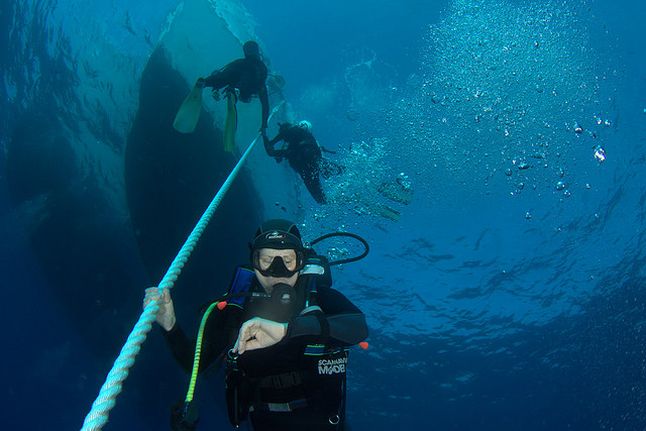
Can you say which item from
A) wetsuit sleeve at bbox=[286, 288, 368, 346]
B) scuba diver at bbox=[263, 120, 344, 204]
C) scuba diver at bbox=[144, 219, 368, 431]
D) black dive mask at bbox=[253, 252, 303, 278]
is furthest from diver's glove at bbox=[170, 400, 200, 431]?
scuba diver at bbox=[263, 120, 344, 204]

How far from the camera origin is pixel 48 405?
21.5m

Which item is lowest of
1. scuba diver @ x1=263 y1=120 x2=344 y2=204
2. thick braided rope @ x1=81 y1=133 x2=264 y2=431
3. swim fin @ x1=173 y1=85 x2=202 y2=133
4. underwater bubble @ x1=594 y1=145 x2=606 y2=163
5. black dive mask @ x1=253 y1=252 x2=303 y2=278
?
thick braided rope @ x1=81 y1=133 x2=264 y2=431

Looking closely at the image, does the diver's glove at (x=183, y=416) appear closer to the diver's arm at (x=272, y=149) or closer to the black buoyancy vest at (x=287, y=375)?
the black buoyancy vest at (x=287, y=375)

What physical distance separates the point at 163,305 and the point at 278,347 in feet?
3.57

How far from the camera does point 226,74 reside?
901 cm

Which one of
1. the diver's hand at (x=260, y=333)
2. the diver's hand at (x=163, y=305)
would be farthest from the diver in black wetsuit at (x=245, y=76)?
the diver's hand at (x=260, y=333)

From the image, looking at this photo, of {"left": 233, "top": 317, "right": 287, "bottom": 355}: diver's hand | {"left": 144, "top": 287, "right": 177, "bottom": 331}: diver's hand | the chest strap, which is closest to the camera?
{"left": 233, "top": 317, "right": 287, "bottom": 355}: diver's hand

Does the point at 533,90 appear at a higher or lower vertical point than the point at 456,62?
higher

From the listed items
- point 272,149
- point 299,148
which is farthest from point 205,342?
point 299,148

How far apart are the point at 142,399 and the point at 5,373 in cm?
831

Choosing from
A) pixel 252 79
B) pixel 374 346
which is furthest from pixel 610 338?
pixel 252 79

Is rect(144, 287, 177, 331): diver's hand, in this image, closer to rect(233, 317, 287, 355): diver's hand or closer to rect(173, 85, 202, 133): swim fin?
rect(233, 317, 287, 355): diver's hand

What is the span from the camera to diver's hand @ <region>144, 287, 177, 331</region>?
9.29 ft

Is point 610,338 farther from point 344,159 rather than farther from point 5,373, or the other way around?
point 5,373
